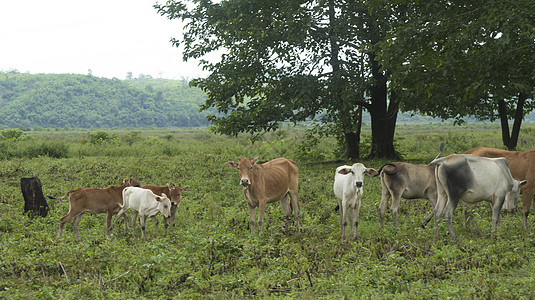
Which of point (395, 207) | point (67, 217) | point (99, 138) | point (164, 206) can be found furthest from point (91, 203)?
point (99, 138)

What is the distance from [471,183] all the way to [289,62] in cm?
1206

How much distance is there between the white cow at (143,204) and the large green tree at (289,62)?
→ 367 inches

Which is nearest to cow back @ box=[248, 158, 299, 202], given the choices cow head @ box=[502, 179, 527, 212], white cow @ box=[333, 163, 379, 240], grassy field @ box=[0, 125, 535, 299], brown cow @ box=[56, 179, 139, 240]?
grassy field @ box=[0, 125, 535, 299]

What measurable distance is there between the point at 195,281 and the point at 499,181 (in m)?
5.90

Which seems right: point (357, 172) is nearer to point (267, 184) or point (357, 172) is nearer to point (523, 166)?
point (267, 184)

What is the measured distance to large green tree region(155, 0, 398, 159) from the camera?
18.4 meters

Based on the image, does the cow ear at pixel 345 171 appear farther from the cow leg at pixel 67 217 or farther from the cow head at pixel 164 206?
the cow leg at pixel 67 217

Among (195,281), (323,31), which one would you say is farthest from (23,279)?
(323,31)

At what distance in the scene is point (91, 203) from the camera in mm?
10195

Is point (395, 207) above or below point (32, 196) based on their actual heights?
below

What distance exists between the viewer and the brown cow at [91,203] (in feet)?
32.8

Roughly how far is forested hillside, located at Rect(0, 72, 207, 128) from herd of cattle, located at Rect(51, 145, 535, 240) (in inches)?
4096

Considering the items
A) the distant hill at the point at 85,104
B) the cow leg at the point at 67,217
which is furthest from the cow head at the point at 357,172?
the distant hill at the point at 85,104

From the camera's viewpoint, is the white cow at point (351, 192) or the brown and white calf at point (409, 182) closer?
the white cow at point (351, 192)
